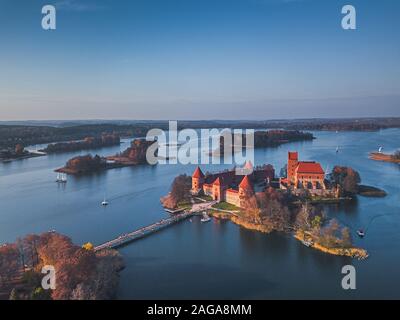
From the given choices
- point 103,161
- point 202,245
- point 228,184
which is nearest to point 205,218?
point 202,245

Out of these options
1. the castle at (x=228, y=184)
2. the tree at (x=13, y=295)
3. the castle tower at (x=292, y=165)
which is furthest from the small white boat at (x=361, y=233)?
the tree at (x=13, y=295)

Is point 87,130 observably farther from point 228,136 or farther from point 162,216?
point 162,216

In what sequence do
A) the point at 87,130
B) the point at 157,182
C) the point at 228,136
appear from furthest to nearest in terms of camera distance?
1. the point at 87,130
2. the point at 228,136
3. the point at 157,182

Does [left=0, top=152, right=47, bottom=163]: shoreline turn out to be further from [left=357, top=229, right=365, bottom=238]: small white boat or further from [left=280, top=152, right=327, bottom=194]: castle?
[left=357, top=229, right=365, bottom=238]: small white boat

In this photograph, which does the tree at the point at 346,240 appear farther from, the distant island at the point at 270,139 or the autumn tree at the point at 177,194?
the distant island at the point at 270,139

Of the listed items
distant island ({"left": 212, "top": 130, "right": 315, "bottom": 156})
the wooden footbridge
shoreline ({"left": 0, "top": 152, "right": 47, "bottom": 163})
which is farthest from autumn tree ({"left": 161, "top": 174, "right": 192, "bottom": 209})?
distant island ({"left": 212, "top": 130, "right": 315, "bottom": 156})
